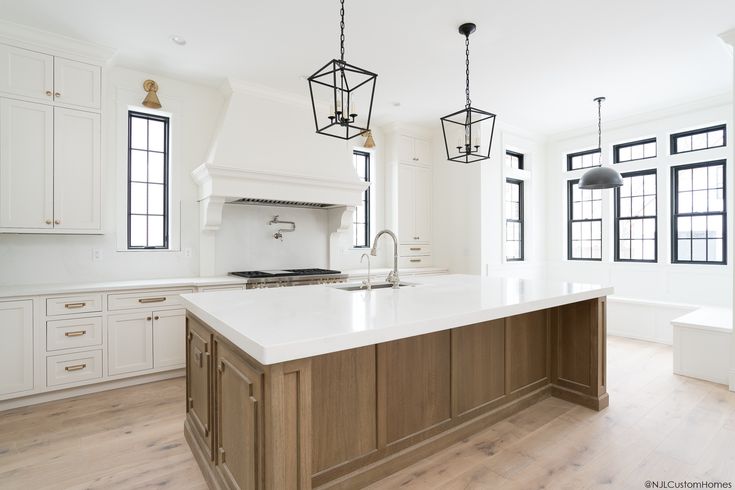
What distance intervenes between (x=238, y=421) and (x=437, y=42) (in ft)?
10.8

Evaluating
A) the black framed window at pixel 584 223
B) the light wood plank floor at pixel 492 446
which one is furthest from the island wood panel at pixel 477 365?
the black framed window at pixel 584 223

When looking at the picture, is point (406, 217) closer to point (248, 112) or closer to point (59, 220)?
point (248, 112)

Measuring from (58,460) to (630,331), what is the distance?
6050 mm

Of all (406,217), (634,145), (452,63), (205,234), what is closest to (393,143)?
(406,217)

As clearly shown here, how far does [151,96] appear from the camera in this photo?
12.4ft

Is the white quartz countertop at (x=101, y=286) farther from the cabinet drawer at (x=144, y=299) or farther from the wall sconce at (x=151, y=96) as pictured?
the wall sconce at (x=151, y=96)

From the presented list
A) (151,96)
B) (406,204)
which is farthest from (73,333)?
(406,204)

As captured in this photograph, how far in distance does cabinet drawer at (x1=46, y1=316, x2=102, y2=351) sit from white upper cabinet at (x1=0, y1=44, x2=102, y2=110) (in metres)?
1.85

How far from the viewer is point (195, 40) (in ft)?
11.2

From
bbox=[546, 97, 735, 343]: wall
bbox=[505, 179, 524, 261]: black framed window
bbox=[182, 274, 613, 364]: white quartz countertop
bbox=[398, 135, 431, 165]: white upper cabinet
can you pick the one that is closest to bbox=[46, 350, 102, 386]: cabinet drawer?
bbox=[182, 274, 613, 364]: white quartz countertop

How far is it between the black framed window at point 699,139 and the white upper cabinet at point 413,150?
3.23 m

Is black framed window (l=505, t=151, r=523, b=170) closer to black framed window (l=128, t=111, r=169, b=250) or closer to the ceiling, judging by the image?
the ceiling

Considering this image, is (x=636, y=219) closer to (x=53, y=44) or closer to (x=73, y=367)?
(x=73, y=367)

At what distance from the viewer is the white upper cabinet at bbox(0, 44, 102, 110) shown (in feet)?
10.3
